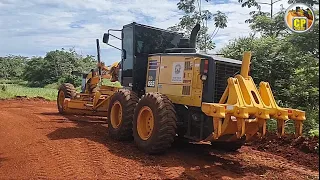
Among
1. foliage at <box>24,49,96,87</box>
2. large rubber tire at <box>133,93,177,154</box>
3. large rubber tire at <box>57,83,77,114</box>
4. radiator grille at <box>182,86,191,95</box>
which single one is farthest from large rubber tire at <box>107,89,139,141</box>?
foliage at <box>24,49,96,87</box>

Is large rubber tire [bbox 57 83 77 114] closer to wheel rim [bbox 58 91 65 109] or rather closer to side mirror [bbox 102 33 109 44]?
wheel rim [bbox 58 91 65 109]

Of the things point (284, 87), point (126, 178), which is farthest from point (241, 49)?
point (126, 178)

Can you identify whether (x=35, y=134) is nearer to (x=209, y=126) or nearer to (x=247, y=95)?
(x=209, y=126)

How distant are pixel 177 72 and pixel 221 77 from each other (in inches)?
33.9

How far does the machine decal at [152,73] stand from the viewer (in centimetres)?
779

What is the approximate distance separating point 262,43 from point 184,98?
208 inches

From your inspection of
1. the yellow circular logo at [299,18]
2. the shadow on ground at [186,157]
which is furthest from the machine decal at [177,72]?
the yellow circular logo at [299,18]

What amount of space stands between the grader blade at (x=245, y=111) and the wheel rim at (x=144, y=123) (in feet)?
4.13

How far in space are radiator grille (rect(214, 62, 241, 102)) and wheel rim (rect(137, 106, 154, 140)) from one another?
1303mm

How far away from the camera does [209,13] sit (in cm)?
1691


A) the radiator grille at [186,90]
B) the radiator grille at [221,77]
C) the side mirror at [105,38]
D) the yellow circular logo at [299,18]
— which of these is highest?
the side mirror at [105,38]

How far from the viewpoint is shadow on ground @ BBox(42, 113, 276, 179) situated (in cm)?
595

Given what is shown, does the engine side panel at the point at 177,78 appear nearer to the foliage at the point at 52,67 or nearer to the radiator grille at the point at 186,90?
the radiator grille at the point at 186,90

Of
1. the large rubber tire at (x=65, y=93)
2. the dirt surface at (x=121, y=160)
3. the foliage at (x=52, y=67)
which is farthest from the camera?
the foliage at (x=52, y=67)
